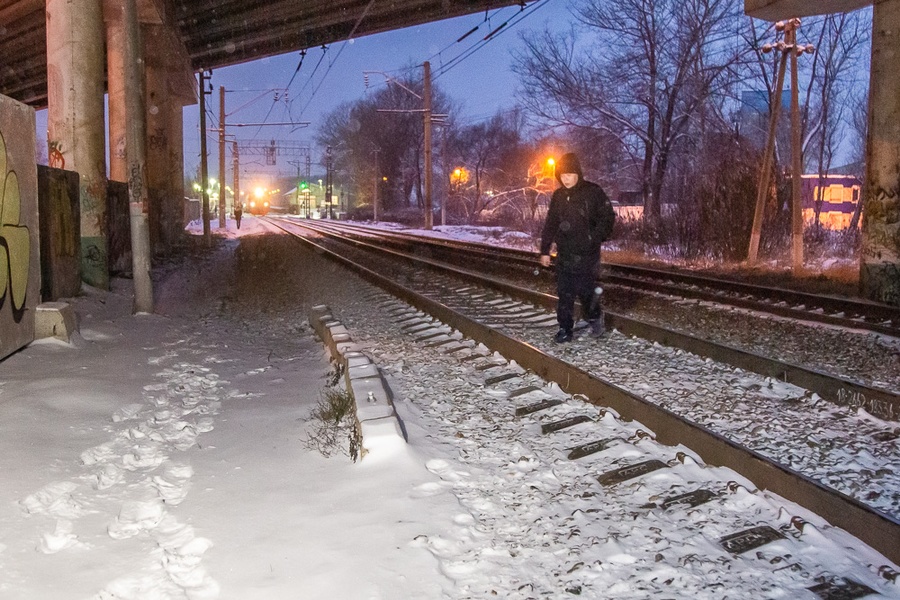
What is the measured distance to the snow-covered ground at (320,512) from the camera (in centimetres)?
295

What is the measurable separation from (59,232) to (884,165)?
1231 centimetres

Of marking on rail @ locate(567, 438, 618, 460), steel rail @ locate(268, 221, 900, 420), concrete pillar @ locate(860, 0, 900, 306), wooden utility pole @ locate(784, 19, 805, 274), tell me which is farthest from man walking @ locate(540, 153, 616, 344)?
wooden utility pole @ locate(784, 19, 805, 274)

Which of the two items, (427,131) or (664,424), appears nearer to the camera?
(664,424)

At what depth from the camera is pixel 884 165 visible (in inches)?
437

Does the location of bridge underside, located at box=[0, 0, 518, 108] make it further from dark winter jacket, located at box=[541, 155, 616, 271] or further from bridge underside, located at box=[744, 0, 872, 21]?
dark winter jacket, located at box=[541, 155, 616, 271]

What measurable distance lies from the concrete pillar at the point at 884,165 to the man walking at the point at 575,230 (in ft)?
20.1

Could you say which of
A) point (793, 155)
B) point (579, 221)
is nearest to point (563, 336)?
point (579, 221)

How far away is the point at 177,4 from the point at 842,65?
25840 millimetres

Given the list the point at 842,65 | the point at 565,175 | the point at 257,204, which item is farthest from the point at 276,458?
the point at 257,204

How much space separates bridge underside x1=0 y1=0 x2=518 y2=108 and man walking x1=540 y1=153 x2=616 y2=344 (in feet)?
51.6

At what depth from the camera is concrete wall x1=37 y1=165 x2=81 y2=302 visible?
9484mm

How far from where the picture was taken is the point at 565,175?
7156 mm

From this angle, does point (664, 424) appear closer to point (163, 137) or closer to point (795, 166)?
point (795, 166)

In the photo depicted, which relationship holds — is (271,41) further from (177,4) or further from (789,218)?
(789,218)
